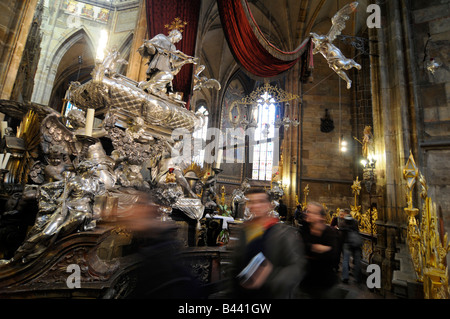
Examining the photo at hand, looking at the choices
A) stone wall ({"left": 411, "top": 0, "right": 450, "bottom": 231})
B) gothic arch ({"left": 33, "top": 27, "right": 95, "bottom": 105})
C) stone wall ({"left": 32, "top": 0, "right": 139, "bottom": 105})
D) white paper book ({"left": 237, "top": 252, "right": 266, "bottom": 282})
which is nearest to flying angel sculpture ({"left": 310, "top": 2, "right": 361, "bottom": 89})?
stone wall ({"left": 411, "top": 0, "right": 450, "bottom": 231})

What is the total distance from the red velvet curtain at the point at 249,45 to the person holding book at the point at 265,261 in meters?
4.79

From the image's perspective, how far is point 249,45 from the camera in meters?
5.33

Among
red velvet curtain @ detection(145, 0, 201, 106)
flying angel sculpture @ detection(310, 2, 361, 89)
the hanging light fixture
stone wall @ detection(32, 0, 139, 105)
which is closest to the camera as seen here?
flying angel sculpture @ detection(310, 2, 361, 89)

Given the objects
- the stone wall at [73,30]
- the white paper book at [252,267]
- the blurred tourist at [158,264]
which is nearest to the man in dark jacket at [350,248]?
the white paper book at [252,267]

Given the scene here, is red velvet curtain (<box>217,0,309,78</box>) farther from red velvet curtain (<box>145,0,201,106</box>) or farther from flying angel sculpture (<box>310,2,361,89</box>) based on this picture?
red velvet curtain (<box>145,0,201,106</box>)

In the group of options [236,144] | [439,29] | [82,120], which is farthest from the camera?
[236,144]

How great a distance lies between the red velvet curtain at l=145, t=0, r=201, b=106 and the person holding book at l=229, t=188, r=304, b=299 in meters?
5.14

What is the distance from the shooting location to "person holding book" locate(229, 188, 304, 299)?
4.02 ft

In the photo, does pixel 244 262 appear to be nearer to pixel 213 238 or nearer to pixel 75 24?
pixel 213 238

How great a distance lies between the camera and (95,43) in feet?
42.5

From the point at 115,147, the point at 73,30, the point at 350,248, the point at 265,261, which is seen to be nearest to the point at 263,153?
the point at 350,248

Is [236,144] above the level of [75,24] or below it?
below
